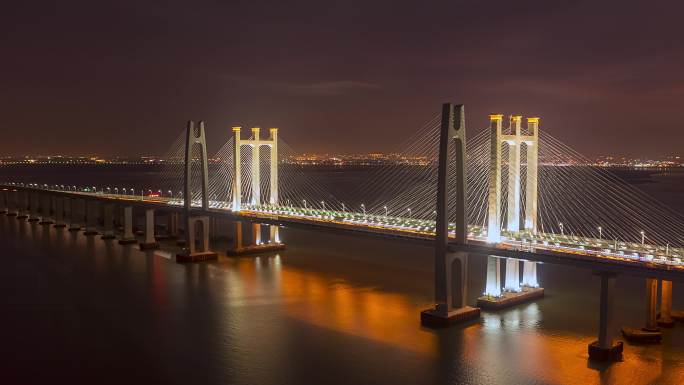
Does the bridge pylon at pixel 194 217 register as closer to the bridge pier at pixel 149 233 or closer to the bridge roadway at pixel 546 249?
the bridge roadway at pixel 546 249

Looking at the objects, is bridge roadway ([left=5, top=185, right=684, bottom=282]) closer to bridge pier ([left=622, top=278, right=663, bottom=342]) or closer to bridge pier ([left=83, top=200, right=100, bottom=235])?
bridge pier ([left=622, top=278, right=663, bottom=342])

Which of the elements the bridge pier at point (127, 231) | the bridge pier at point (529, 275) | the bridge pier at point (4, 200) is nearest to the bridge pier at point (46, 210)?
the bridge pier at point (4, 200)

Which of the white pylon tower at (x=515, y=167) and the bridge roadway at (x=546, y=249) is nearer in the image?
the bridge roadway at (x=546, y=249)

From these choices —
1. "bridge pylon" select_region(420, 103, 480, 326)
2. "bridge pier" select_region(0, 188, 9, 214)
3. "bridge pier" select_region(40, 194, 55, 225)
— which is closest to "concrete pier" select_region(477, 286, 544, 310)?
"bridge pylon" select_region(420, 103, 480, 326)

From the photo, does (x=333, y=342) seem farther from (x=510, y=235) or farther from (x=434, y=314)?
(x=510, y=235)

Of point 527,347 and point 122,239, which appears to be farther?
point 122,239

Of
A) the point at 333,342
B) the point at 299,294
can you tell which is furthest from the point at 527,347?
the point at 299,294

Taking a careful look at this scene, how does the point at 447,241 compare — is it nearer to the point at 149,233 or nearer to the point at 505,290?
the point at 505,290
